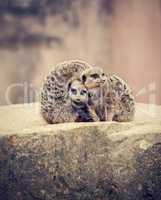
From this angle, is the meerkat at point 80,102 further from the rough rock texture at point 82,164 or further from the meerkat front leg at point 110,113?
the rough rock texture at point 82,164

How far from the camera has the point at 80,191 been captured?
5.62ft

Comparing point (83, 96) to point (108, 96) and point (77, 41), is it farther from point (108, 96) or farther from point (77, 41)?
point (77, 41)

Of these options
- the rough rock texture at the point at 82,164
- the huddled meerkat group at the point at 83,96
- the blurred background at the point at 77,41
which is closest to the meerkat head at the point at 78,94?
the huddled meerkat group at the point at 83,96

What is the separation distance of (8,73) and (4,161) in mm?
985

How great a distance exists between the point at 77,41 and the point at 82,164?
3.65 feet

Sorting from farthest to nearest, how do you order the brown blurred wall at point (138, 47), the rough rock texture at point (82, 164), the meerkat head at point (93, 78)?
the brown blurred wall at point (138, 47)
the meerkat head at point (93, 78)
the rough rock texture at point (82, 164)

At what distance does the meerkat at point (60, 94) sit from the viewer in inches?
77.8

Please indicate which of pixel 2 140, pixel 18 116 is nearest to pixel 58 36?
pixel 18 116

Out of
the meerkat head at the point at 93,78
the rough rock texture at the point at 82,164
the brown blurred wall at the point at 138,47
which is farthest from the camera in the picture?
the brown blurred wall at the point at 138,47

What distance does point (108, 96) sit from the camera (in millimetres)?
1989

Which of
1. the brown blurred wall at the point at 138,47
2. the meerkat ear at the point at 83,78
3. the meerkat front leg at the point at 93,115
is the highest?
the brown blurred wall at the point at 138,47

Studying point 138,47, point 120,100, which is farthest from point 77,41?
point 120,100

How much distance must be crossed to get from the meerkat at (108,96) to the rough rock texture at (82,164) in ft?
0.84

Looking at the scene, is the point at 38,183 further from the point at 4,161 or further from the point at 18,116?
the point at 18,116
